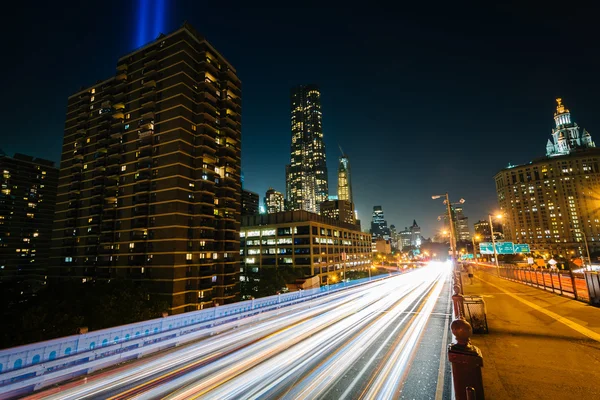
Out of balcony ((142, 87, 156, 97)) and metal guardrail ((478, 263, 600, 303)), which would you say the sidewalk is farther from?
balcony ((142, 87, 156, 97))

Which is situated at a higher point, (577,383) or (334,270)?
(577,383)

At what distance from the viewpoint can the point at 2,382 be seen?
784cm

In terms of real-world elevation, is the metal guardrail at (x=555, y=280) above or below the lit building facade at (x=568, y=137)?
below

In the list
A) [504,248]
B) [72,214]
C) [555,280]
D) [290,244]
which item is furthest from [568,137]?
[72,214]

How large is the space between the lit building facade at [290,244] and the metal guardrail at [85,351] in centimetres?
6862

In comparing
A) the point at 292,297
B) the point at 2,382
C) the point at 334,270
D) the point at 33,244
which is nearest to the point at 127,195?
the point at 292,297

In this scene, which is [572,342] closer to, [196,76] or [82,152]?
[196,76]

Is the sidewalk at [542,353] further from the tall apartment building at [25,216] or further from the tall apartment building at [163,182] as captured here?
the tall apartment building at [25,216]

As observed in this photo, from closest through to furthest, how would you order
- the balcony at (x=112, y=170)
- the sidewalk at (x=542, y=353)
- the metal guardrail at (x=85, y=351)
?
the sidewalk at (x=542, y=353) < the metal guardrail at (x=85, y=351) < the balcony at (x=112, y=170)

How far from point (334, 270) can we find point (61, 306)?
81143 millimetres

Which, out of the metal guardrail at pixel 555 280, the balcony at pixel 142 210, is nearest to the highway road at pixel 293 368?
the metal guardrail at pixel 555 280

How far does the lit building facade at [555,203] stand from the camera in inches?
5343

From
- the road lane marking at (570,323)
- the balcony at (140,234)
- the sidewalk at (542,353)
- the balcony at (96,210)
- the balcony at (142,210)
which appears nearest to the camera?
the sidewalk at (542,353)

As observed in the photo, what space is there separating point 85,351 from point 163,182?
149 ft
